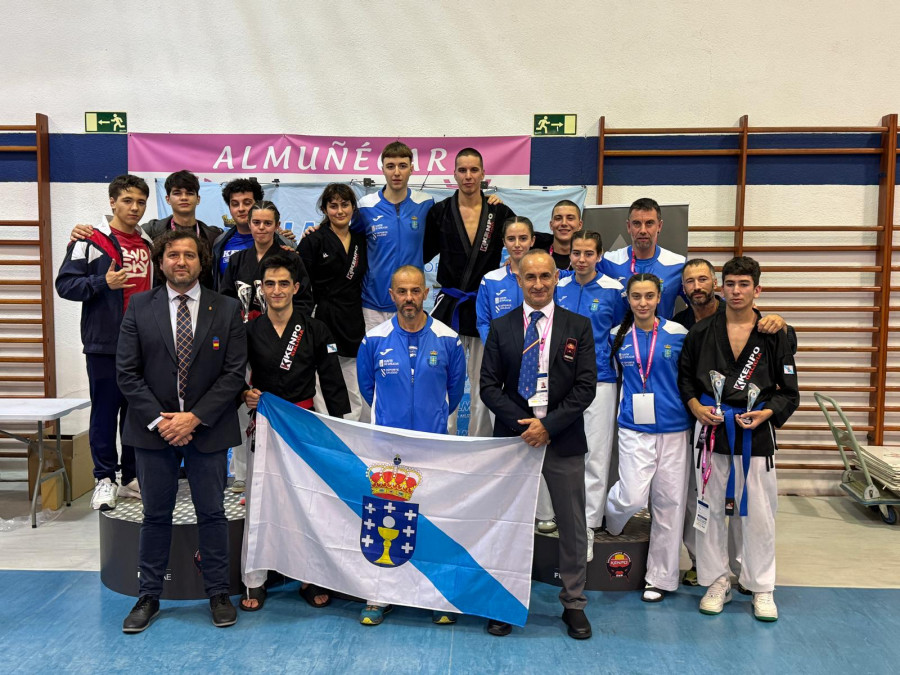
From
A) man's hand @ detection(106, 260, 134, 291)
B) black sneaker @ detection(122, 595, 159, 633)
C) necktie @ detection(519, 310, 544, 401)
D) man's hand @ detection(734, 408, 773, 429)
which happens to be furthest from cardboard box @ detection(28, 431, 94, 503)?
man's hand @ detection(734, 408, 773, 429)

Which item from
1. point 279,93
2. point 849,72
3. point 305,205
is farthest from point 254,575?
point 849,72

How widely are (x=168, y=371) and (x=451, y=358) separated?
130cm

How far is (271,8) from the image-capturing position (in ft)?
18.9

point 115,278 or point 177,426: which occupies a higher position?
point 115,278

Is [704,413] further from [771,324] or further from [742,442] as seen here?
[771,324]

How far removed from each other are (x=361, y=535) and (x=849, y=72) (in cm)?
530

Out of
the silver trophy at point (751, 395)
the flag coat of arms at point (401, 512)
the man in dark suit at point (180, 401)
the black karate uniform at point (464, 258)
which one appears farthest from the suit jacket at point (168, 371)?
the silver trophy at point (751, 395)

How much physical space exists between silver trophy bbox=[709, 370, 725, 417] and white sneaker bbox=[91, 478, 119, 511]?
317 centimetres

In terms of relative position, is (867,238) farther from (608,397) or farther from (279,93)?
(279,93)

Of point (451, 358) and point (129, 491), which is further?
point (129, 491)

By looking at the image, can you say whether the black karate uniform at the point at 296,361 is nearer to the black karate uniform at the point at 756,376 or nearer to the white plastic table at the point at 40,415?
the black karate uniform at the point at 756,376

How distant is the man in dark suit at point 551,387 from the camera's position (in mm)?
3094

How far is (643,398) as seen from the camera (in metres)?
3.52

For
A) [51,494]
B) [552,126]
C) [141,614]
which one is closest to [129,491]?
[141,614]
